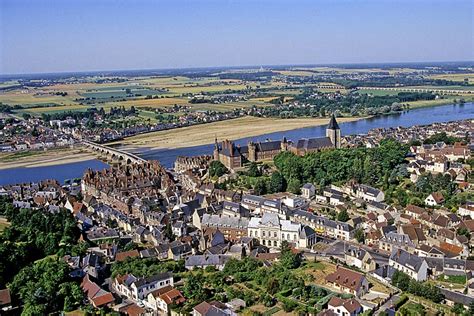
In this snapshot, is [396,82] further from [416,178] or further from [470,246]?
[470,246]

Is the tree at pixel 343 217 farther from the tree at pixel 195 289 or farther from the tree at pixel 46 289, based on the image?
the tree at pixel 46 289

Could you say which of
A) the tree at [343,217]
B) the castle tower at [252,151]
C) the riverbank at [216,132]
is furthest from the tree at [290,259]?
the riverbank at [216,132]

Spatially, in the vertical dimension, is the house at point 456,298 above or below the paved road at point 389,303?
above

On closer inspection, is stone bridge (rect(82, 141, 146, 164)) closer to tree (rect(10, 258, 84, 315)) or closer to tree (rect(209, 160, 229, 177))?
tree (rect(209, 160, 229, 177))

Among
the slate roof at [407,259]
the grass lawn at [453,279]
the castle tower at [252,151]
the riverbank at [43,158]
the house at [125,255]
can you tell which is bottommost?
the riverbank at [43,158]

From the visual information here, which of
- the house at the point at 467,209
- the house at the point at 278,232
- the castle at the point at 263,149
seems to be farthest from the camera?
the castle at the point at 263,149

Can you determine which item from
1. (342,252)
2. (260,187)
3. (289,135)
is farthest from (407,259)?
(289,135)

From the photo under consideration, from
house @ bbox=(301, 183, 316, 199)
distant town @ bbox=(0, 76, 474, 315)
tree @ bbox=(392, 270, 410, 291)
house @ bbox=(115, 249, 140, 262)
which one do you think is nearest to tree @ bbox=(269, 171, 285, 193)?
distant town @ bbox=(0, 76, 474, 315)
